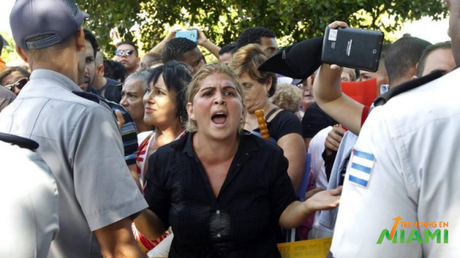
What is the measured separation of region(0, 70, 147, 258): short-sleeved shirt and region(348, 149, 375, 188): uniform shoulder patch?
1.18 m

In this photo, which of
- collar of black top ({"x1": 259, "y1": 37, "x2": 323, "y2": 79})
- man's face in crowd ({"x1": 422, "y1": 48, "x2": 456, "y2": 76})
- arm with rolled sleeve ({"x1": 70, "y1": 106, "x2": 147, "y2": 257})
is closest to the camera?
arm with rolled sleeve ({"x1": 70, "y1": 106, "x2": 147, "y2": 257})

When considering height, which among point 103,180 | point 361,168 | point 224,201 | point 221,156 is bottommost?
point 224,201

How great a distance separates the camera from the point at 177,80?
4.73 metres

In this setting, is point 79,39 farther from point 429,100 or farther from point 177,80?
point 177,80

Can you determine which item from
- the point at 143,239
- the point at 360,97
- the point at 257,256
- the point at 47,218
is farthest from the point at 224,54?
the point at 47,218

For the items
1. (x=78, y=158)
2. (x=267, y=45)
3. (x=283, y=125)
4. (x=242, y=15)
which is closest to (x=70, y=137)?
(x=78, y=158)

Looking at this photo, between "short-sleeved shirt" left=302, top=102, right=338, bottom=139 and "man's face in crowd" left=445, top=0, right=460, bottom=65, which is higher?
"man's face in crowd" left=445, top=0, right=460, bottom=65

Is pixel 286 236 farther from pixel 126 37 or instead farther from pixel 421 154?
pixel 126 37

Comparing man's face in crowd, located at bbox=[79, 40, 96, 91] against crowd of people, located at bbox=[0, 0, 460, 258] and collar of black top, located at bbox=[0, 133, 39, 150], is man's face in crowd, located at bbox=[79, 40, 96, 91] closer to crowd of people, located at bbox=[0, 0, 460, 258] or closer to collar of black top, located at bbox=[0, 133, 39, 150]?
crowd of people, located at bbox=[0, 0, 460, 258]

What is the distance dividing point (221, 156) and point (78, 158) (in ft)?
3.89

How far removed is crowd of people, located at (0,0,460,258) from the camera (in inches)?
59.9

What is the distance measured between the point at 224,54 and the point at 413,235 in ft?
17.6

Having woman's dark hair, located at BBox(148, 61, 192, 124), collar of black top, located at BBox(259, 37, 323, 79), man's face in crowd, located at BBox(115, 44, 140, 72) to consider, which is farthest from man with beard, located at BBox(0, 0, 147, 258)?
man's face in crowd, located at BBox(115, 44, 140, 72)

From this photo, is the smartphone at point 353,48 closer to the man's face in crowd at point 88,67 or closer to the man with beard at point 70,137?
the man with beard at point 70,137
